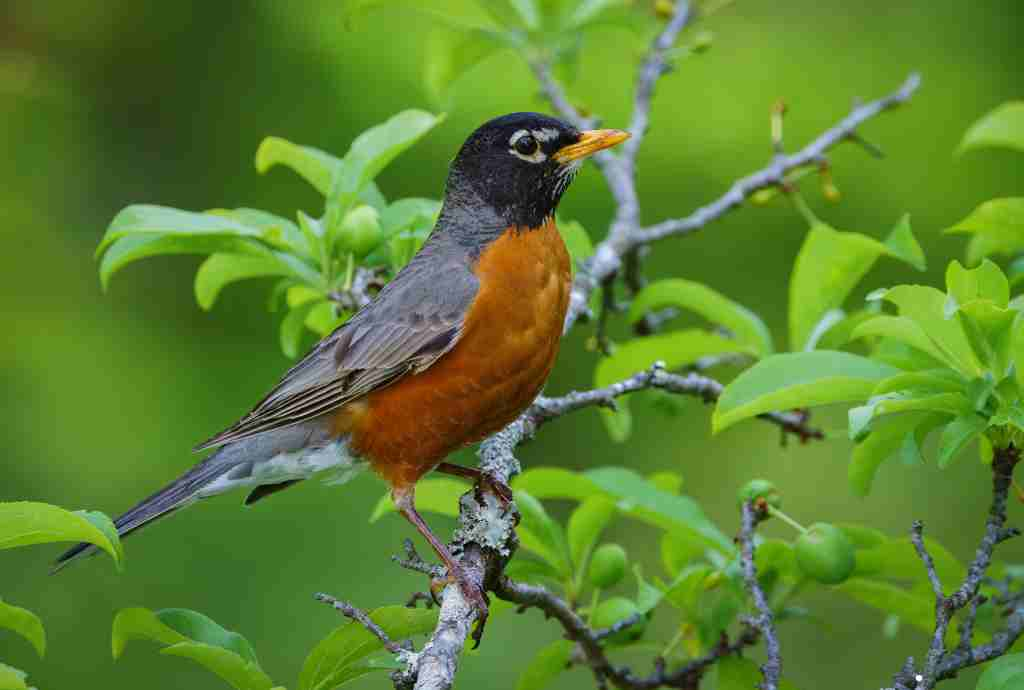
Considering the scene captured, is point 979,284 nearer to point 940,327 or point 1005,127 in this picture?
point 940,327

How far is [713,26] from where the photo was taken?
5.03 meters

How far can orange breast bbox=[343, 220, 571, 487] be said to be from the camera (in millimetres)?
3002

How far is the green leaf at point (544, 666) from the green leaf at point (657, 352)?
2.27ft

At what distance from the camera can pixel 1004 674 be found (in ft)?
6.88

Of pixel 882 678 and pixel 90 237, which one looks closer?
pixel 90 237

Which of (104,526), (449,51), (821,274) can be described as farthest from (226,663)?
(449,51)

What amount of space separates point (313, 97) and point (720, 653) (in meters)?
2.71

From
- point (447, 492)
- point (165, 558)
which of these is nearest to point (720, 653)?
point (447, 492)

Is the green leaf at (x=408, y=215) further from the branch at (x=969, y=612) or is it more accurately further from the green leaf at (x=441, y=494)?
the branch at (x=969, y=612)

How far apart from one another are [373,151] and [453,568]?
1054 millimetres

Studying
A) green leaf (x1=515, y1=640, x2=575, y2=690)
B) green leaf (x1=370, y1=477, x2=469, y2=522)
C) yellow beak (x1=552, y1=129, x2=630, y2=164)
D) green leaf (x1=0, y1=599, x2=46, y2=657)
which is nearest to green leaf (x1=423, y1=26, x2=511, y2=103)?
yellow beak (x1=552, y1=129, x2=630, y2=164)

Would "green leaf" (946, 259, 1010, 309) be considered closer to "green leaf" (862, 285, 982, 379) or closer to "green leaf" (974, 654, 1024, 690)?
"green leaf" (862, 285, 982, 379)

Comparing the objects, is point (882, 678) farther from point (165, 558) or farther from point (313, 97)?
point (313, 97)

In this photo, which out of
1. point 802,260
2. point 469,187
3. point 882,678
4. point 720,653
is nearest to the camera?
point 720,653
